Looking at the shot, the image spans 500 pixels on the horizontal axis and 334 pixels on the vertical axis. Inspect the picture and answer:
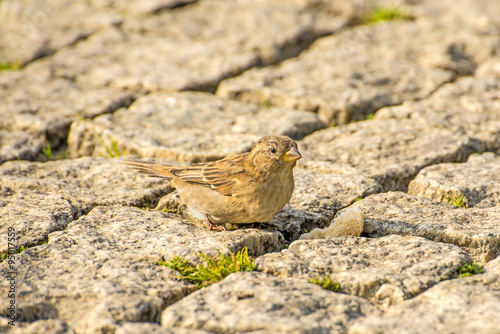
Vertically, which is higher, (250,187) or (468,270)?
(250,187)

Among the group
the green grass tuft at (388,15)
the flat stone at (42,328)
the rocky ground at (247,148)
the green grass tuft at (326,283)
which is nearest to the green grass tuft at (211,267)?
the rocky ground at (247,148)

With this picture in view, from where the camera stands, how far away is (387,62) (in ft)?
21.6

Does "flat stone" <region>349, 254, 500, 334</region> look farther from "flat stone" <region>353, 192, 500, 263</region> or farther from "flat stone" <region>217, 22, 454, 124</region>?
"flat stone" <region>217, 22, 454, 124</region>

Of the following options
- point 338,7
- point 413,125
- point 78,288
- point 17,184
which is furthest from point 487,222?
point 338,7

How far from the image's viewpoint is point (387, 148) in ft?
16.5

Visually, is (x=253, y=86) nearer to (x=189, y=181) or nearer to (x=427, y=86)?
(x=427, y=86)

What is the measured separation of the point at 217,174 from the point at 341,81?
2.82 meters

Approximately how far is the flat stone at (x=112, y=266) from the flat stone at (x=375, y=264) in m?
0.34

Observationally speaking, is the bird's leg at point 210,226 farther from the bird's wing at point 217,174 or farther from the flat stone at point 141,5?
the flat stone at point 141,5

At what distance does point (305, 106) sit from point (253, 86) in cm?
71

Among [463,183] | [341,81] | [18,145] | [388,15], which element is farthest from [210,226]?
[388,15]

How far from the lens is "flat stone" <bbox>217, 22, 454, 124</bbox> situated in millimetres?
5855

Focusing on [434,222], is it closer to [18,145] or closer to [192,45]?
[18,145]

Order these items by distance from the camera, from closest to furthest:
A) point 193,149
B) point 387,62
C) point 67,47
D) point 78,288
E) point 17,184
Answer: point 78,288 → point 17,184 → point 193,149 → point 387,62 → point 67,47
